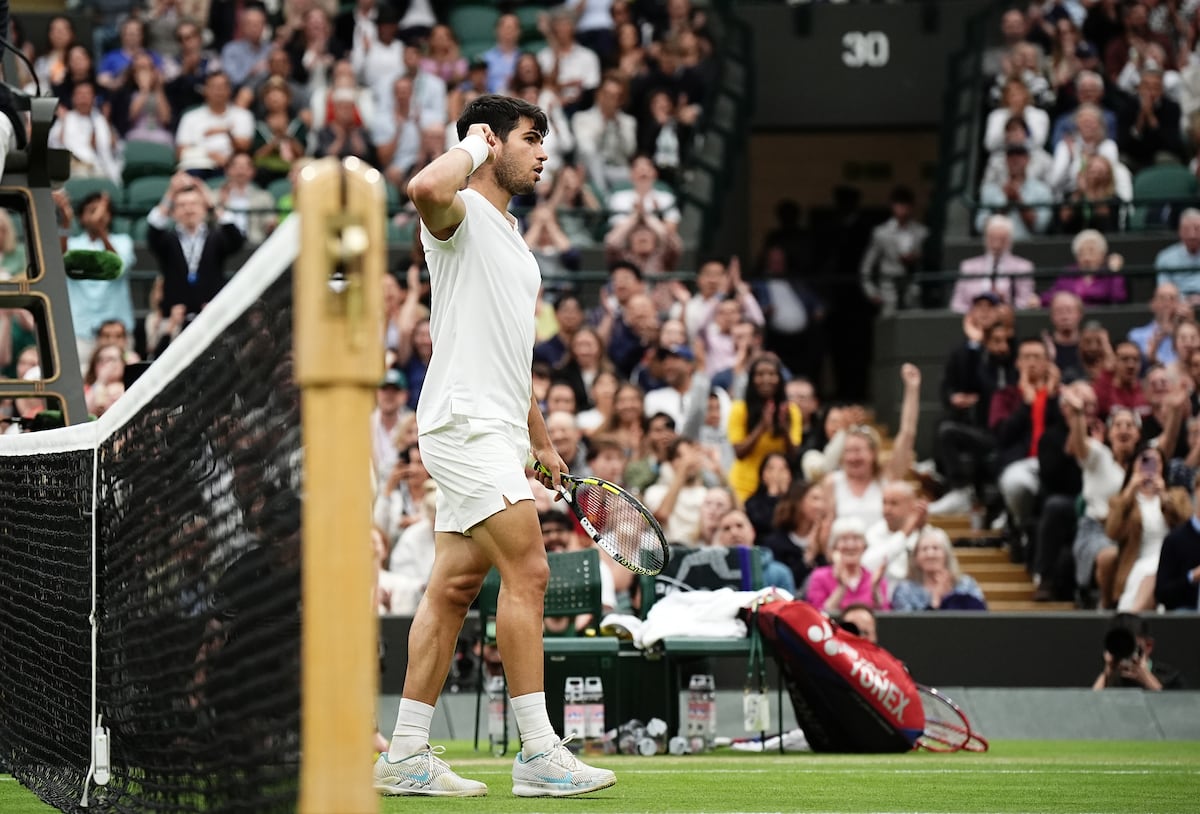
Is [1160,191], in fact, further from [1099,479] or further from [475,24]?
[475,24]

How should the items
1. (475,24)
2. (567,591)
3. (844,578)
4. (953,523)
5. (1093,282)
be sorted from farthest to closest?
1. (475,24)
2. (1093,282)
3. (953,523)
4. (844,578)
5. (567,591)

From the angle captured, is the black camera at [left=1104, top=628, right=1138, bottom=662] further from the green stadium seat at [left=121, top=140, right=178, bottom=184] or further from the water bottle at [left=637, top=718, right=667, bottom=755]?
the green stadium seat at [left=121, top=140, right=178, bottom=184]

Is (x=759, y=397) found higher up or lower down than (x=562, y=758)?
higher up

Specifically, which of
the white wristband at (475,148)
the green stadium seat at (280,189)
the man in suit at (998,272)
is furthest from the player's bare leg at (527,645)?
the green stadium seat at (280,189)

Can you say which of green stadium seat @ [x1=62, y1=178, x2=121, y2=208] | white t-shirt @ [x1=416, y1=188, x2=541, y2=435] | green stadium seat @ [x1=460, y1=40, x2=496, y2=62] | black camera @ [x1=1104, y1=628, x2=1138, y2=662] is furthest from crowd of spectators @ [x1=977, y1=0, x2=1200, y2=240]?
white t-shirt @ [x1=416, y1=188, x2=541, y2=435]

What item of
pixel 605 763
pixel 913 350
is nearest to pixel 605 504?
pixel 605 763

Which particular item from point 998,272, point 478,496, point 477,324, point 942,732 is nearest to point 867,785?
point 478,496

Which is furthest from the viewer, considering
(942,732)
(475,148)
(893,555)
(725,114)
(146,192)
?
(725,114)

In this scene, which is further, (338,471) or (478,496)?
(478,496)

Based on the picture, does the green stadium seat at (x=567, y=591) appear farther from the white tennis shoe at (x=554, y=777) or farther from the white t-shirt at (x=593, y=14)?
the white t-shirt at (x=593, y=14)

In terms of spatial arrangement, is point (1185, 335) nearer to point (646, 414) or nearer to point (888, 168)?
point (646, 414)

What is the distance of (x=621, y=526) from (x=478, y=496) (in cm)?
146

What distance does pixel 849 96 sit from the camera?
73.4ft

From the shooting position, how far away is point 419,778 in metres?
6.23
